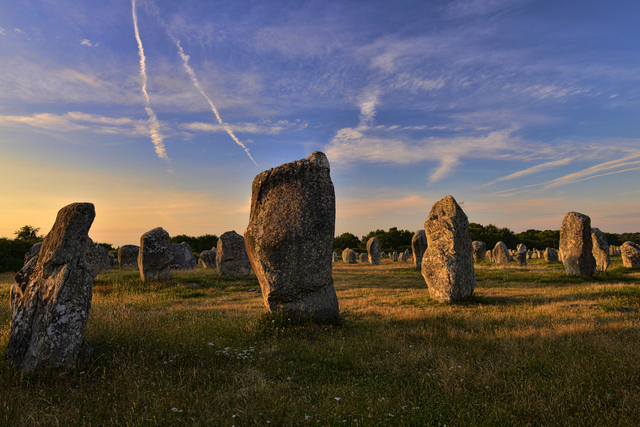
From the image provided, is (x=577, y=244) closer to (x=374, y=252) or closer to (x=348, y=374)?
(x=348, y=374)

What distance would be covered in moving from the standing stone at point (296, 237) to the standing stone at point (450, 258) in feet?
16.8

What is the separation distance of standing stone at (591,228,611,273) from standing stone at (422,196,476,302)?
1474cm

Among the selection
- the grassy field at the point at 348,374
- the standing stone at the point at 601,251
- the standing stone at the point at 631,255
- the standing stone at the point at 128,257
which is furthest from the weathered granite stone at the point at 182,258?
the standing stone at the point at 631,255

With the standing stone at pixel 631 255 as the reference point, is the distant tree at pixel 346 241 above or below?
above

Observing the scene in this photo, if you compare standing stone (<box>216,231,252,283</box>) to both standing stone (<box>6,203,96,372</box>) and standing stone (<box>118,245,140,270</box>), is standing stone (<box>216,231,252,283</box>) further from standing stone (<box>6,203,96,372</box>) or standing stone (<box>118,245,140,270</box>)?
standing stone (<box>6,203,96,372</box>)

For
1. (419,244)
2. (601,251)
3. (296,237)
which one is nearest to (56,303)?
(296,237)

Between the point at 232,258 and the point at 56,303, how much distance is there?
16530 mm

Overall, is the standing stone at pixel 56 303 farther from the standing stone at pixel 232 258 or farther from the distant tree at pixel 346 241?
the distant tree at pixel 346 241

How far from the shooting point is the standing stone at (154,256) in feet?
61.8

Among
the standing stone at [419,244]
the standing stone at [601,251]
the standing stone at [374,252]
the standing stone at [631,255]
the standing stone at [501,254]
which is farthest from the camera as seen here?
the standing stone at [374,252]

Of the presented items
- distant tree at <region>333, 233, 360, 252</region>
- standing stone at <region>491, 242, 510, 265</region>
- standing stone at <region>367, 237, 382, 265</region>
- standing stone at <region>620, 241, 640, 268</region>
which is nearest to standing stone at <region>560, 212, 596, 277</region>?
standing stone at <region>620, 241, 640, 268</region>

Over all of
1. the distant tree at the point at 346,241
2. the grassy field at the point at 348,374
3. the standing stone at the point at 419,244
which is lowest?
the grassy field at the point at 348,374

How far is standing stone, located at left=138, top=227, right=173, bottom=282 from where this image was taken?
741 inches

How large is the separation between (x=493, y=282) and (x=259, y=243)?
15675 mm
